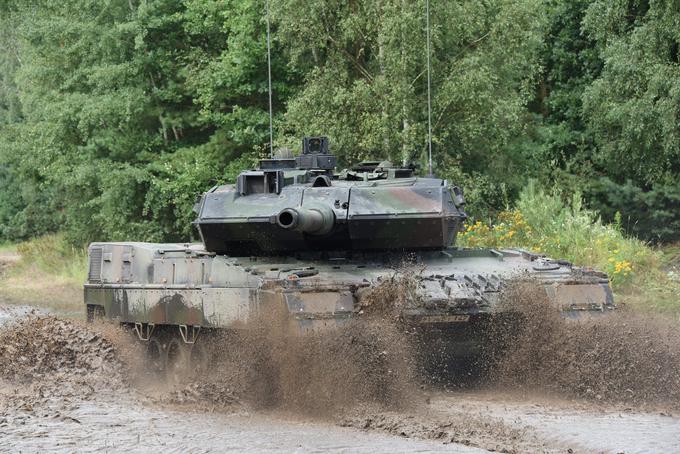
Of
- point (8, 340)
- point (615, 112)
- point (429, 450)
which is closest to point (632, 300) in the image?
point (615, 112)

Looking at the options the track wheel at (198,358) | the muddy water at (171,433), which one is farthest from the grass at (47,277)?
the muddy water at (171,433)

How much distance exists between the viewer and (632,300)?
20.2 metres

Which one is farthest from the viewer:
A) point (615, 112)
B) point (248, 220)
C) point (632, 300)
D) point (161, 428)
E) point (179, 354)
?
point (615, 112)

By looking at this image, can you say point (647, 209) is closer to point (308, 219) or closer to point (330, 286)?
point (308, 219)

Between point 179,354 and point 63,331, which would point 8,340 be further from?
point 179,354

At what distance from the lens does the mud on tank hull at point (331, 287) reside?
507 inches

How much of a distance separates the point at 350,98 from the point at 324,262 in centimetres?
990

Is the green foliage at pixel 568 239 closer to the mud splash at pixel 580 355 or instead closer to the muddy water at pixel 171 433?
the mud splash at pixel 580 355

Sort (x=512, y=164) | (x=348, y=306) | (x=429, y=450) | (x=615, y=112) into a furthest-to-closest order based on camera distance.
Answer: (x=512, y=164)
(x=615, y=112)
(x=348, y=306)
(x=429, y=450)

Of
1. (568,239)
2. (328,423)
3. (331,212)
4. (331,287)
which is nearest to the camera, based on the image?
(328,423)

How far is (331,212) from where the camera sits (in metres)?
13.9

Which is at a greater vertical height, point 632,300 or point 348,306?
point 348,306

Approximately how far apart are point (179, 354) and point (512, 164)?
15148 mm

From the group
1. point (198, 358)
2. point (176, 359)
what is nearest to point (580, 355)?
point (198, 358)
